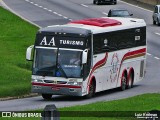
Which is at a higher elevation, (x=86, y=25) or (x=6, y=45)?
(x=86, y=25)

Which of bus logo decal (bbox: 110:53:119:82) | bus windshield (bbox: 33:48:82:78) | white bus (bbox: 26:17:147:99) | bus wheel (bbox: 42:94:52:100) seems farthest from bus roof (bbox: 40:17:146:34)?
bus wheel (bbox: 42:94:52:100)

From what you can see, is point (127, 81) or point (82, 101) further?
point (127, 81)

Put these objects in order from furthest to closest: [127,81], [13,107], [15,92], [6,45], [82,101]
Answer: [6,45] < [127,81] < [15,92] < [82,101] < [13,107]

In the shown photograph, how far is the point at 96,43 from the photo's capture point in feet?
105

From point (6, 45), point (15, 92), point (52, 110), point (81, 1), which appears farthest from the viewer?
point (81, 1)

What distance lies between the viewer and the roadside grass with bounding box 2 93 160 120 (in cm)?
2028

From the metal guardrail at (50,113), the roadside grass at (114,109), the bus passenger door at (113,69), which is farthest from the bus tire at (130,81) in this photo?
the metal guardrail at (50,113)

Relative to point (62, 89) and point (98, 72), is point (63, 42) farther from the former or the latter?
point (98, 72)

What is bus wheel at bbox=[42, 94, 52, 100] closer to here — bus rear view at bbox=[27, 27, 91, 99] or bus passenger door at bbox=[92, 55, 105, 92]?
bus rear view at bbox=[27, 27, 91, 99]

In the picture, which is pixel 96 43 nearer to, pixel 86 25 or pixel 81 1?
pixel 86 25

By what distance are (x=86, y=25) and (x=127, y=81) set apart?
445cm

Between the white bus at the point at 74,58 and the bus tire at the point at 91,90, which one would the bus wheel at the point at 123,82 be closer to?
the white bus at the point at 74,58

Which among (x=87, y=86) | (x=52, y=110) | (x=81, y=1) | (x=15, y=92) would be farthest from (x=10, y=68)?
(x=81, y=1)

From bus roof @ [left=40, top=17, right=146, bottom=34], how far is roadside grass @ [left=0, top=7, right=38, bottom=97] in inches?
127
